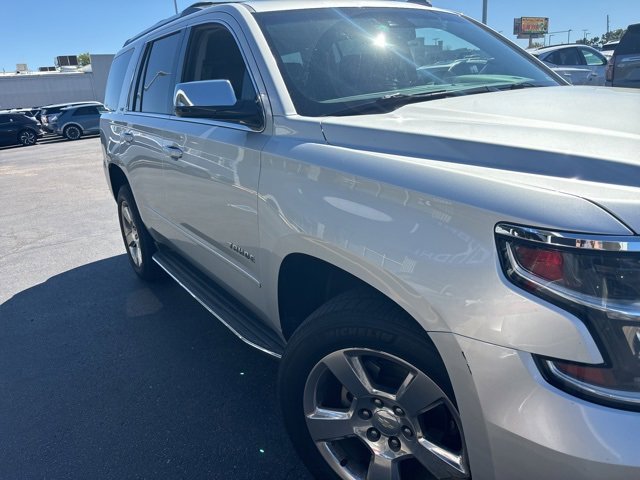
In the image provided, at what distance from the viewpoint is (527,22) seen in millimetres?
60281

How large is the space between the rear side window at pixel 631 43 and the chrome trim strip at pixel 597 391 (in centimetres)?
1153

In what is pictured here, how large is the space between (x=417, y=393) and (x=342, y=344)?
30cm

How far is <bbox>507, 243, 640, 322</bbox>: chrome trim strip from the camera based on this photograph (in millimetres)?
1235

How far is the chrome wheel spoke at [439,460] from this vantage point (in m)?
1.70

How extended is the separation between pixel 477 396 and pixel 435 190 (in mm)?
578

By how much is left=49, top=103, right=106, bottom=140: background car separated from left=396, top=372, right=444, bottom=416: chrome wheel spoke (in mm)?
A: 25122

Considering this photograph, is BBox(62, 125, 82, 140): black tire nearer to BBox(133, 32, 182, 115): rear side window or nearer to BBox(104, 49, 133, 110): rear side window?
BBox(104, 49, 133, 110): rear side window

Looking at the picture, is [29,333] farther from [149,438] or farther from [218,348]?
[149,438]

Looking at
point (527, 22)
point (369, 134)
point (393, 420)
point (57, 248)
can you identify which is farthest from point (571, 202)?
point (527, 22)

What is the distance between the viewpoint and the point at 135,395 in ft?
10.2

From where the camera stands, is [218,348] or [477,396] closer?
[477,396]

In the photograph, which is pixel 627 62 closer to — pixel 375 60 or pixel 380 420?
pixel 375 60

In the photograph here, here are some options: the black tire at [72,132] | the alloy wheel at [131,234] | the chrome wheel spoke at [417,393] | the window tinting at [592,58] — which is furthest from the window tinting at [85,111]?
the chrome wheel spoke at [417,393]

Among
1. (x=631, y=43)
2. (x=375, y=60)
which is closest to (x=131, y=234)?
(x=375, y=60)
